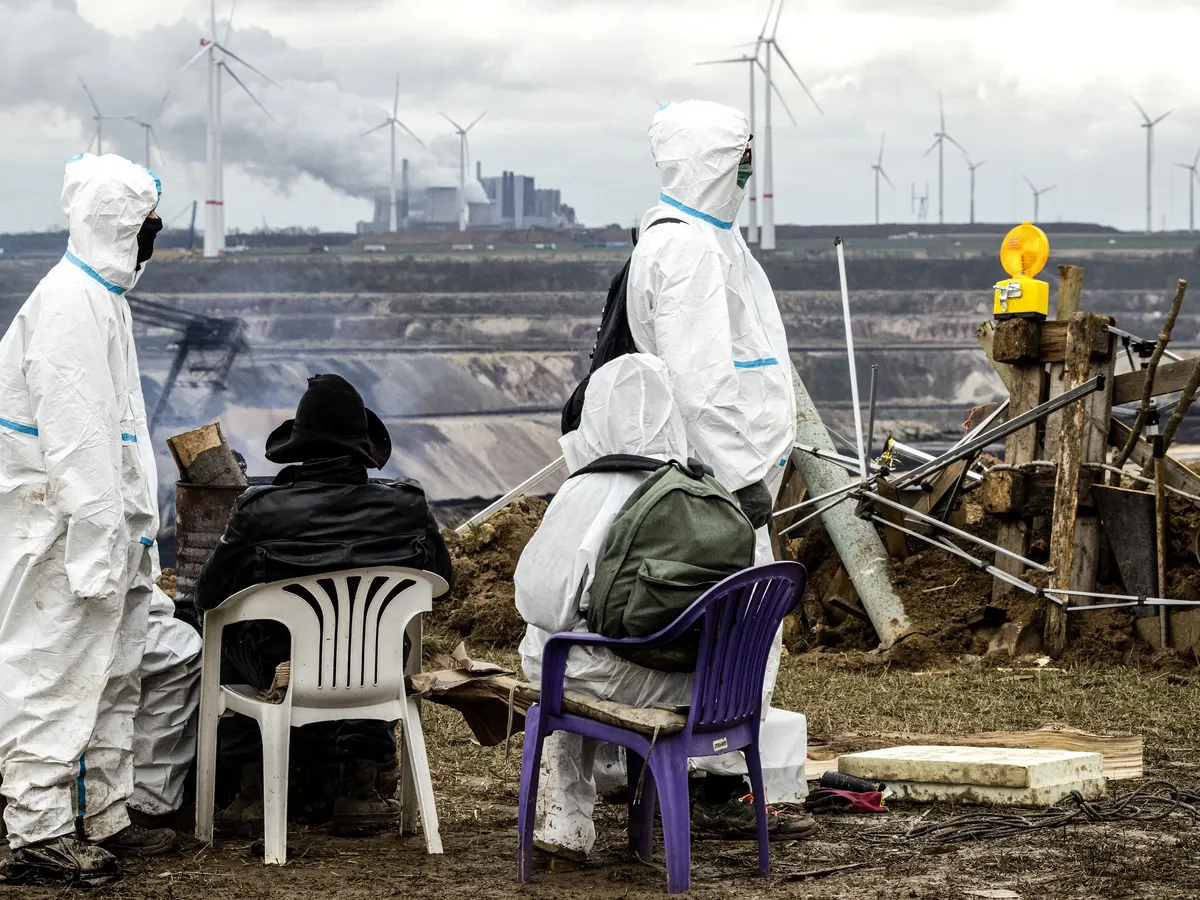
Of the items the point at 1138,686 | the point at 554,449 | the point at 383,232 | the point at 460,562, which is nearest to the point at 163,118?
the point at 383,232

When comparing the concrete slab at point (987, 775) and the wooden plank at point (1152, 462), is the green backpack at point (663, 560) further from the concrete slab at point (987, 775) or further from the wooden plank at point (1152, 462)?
the wooden plank at point (1152, 462)

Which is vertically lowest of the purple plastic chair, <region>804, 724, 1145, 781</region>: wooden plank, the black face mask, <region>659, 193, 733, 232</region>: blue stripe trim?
<region>804, 724, 1145, 781</region>: wooden plank

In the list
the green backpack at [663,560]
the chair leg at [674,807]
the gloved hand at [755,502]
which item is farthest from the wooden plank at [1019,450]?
the chair leg at [674,807]

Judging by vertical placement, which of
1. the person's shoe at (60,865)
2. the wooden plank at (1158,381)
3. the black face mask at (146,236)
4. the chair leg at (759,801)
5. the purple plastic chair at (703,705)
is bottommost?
the person's shoe at (60,865)

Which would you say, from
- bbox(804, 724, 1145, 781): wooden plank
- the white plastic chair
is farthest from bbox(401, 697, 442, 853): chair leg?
bbox(804, 724, 1145, 781): wooden plank

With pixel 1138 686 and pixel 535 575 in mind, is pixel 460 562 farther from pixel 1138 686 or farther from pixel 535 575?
pixel 535 575

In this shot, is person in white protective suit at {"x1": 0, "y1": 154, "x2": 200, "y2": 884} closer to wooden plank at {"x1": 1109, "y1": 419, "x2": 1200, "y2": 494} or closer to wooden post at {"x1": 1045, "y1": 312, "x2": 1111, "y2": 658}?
wooden post at {"x1": 1045, "y1": 312, "x2": 1111, "y2": 658}
